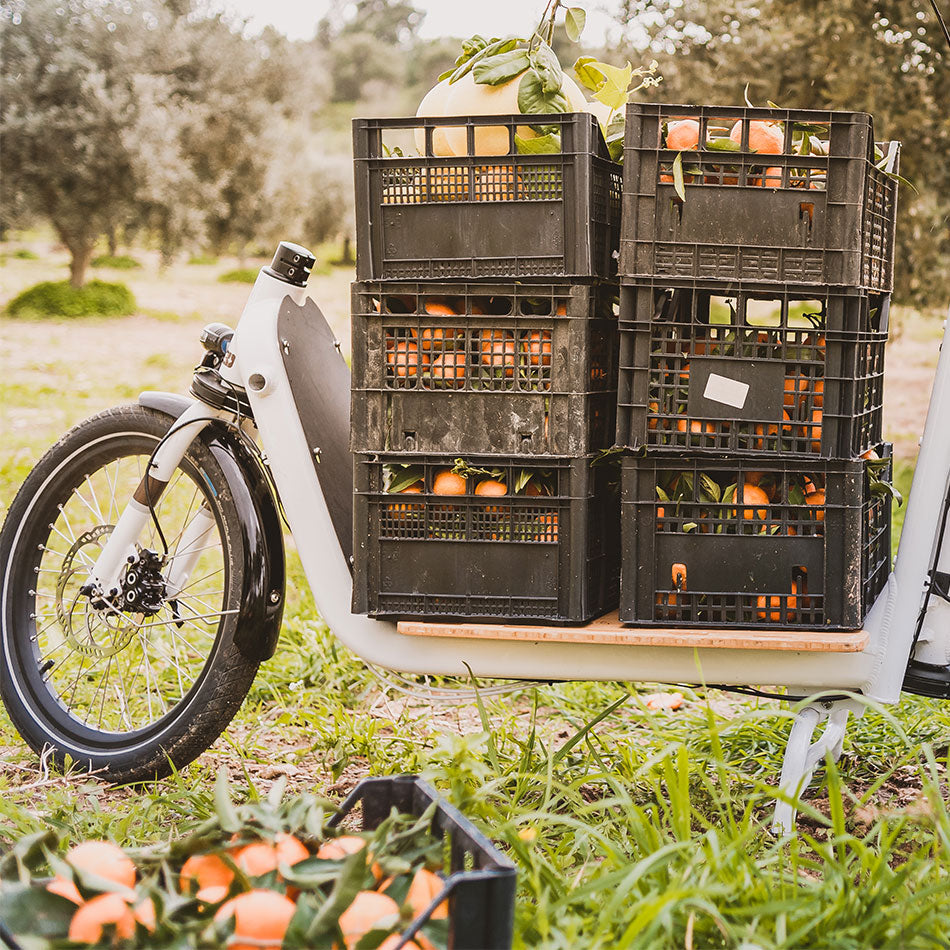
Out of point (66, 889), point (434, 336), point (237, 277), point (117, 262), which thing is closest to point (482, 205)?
point (434, 336)

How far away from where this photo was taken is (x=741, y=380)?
78.0 inches

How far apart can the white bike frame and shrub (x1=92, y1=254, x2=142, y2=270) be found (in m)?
13.2

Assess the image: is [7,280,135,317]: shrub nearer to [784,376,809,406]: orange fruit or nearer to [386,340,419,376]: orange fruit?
[386,340,419,376]: orange fruit

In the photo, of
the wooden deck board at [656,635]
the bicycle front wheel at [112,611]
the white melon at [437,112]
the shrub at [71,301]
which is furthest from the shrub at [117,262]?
the wooden deck board at [656,635]

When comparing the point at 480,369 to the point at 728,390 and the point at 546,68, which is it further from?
the point at 546,68

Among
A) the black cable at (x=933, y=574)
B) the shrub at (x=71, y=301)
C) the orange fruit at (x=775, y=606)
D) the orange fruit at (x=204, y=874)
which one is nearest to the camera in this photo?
the orange fruit at (x=204, y=874)

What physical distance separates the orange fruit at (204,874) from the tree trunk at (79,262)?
12.9 metres

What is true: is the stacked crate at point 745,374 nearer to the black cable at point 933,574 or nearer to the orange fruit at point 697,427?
the orange fruit at point 697,427

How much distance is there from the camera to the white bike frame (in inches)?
80.8

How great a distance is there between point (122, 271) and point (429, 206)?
44.6 ft

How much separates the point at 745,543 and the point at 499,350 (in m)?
0.57

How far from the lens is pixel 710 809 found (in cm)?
245

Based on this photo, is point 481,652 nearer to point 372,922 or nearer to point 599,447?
point 599,447

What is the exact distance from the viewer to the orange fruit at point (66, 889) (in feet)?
4.64
